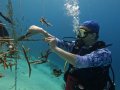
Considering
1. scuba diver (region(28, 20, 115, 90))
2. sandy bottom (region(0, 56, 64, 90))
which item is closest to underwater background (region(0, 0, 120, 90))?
sandy bottom (region(0, 56, 64, 90))

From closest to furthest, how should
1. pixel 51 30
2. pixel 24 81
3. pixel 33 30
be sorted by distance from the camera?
1. pixel 33 30
2. pixel 24 81
3. pixel 51 30

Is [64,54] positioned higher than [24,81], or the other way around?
[64,54]

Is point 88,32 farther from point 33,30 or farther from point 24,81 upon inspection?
point 24,81

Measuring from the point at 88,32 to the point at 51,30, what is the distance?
37356 mm

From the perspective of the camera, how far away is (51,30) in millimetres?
41719

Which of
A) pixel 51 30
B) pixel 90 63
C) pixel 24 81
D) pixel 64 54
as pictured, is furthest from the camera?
pixel 51 30

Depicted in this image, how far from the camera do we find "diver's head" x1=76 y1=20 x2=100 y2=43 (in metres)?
4.39

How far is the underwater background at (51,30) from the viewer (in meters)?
5.76

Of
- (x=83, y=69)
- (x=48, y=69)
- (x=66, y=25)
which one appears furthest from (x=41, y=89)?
(x=66, y=25)

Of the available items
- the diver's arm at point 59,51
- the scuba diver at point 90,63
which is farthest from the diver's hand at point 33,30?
the diver's arm at point 59,51

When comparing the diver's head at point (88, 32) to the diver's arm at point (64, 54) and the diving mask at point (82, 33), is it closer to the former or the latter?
the diving mask at point (82, 33)

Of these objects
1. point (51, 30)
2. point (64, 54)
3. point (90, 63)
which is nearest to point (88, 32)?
point (90, 63)

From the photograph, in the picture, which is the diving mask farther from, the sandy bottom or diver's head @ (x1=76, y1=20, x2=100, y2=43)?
the sandy bottom

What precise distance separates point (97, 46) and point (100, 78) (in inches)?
18.5
